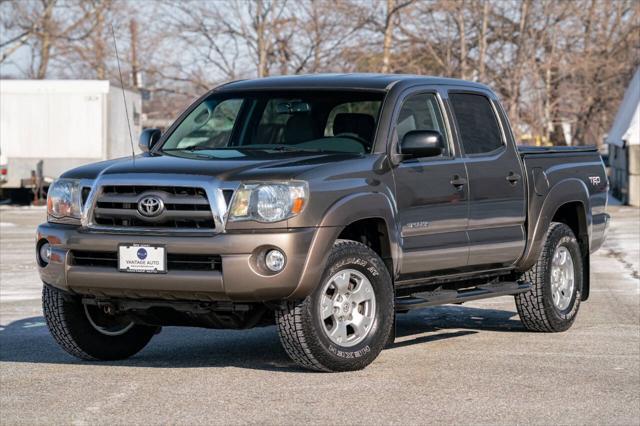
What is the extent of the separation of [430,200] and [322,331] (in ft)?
5.11

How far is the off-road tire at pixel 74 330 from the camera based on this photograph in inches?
340

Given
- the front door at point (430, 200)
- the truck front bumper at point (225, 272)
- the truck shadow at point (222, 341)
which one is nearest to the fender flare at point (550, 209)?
the truck shadow at point (222, 341)

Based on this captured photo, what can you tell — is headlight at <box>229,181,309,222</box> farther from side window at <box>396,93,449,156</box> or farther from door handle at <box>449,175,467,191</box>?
Answer: door handle at <box>449,175,467,191</box>

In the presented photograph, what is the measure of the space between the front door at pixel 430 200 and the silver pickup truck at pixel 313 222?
1cm

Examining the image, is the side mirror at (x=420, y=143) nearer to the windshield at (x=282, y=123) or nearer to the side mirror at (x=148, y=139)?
the windshield at (x=282, y=123)

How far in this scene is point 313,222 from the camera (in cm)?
783

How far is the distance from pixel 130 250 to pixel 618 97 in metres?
41.5

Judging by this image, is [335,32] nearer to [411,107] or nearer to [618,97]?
[618,97]

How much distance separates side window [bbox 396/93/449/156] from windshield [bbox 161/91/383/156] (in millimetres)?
248

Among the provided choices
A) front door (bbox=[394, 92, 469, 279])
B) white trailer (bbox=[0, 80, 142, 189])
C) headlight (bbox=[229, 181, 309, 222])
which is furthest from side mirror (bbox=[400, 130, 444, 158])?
white trailer (bbox=[0, 80, 142, 189])

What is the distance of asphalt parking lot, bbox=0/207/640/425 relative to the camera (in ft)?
22.4

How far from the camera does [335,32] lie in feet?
134

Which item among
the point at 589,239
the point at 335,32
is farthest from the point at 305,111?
the point at 335,32

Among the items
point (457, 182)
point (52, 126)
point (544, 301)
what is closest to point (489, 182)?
point (457, 182)
